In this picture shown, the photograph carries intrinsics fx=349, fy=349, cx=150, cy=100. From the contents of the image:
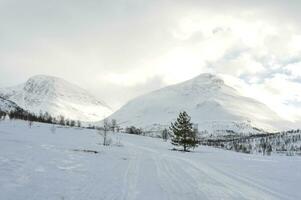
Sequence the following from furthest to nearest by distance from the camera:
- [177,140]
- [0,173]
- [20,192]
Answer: [177,140] → [0,173] → [20,192]

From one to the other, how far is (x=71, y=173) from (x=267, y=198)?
1004cm

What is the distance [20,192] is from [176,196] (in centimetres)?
592

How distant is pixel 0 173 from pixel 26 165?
3.84 meters

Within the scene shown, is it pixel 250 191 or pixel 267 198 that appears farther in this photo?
pixel 250 191

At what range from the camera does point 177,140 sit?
7462 centimetres

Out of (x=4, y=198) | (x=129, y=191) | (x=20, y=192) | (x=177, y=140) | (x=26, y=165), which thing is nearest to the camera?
(x=4, y=198)

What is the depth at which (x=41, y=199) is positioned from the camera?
38.2ft

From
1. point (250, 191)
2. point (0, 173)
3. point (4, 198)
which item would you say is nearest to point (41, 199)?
point (4, 198)

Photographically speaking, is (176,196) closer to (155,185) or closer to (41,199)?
(155,185)

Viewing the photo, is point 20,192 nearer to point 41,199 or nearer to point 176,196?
point 41,199

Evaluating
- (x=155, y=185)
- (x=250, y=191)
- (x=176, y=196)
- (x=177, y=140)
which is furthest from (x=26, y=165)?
(x=177, y=140)

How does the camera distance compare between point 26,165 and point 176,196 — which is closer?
point 176,196

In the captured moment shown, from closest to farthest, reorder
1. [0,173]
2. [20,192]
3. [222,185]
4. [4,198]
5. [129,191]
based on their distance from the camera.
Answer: [4,198] < [20,192] < [129,191] < [0,173] < [222,185]

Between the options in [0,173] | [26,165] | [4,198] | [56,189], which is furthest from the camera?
[26,165]
